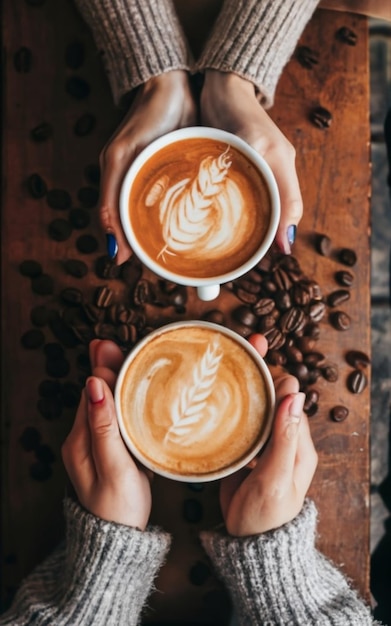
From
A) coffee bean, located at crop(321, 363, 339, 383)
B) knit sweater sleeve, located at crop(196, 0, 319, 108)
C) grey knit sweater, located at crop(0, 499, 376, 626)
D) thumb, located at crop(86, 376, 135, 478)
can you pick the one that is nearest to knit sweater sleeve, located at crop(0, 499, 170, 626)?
grey knit sweater, located at crop(0, 499, 376, 626)

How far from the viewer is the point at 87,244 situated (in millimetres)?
1292

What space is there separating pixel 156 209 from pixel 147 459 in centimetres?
→ 38

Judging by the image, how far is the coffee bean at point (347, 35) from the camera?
1309mm

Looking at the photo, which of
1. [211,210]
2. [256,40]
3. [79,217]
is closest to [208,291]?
[211,210]

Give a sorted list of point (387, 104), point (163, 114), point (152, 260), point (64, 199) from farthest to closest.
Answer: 1. point (387, 104)
2. point (64, 199)
3. point (163, 114)
4. point (152, 260)

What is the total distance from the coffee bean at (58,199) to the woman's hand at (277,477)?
41cm

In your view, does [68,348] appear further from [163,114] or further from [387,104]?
[387,104]

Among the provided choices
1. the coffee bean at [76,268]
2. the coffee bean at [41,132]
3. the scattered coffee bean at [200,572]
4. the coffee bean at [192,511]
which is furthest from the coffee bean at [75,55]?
the scattered coffee bean at [200,572]

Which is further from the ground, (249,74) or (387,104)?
(249,74)

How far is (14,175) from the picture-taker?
4.29 feet

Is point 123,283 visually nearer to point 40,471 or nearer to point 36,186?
point 36,186

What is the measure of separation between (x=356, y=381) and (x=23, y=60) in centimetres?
84

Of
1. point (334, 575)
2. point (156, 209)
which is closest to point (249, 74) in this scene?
point (156, 209)

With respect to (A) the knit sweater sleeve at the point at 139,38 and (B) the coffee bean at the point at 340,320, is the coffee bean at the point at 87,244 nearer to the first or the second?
(A) the knit sweater sleeve at the point at 139,38
